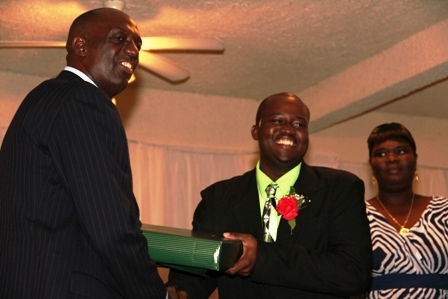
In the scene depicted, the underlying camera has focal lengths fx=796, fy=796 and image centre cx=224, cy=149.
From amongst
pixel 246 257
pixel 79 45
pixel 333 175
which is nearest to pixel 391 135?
pixel 333 175

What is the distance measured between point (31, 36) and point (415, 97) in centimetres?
366

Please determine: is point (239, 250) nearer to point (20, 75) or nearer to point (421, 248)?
point (421, 248)

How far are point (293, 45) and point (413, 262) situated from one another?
2.44m

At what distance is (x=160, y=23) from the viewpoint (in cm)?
555

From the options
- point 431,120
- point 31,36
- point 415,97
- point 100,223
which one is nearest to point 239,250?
point 100,223

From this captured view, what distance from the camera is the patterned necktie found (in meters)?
2.98

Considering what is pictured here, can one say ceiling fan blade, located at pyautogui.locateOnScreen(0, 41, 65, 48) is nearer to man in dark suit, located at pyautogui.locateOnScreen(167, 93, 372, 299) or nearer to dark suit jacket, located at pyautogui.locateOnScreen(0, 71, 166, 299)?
man in dark suit, located at pyautogui.locateOnScreen(167, 93, 372, 299)

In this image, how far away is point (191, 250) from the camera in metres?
2.47

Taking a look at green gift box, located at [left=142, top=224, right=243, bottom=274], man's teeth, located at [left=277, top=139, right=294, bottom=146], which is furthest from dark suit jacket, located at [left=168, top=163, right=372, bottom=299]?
green gift box, located at [left=142, top=224, right=243, bottom=274]

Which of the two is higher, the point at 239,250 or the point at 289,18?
the point at 289,18

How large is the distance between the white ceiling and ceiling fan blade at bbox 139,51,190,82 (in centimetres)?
31

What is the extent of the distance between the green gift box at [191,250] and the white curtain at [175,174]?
172 inches

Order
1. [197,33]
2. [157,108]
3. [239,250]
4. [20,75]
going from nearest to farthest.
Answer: [239,250] < [197,33] < [20,75] < [157,108]

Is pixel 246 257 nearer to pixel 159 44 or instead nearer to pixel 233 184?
pixel 233 184
